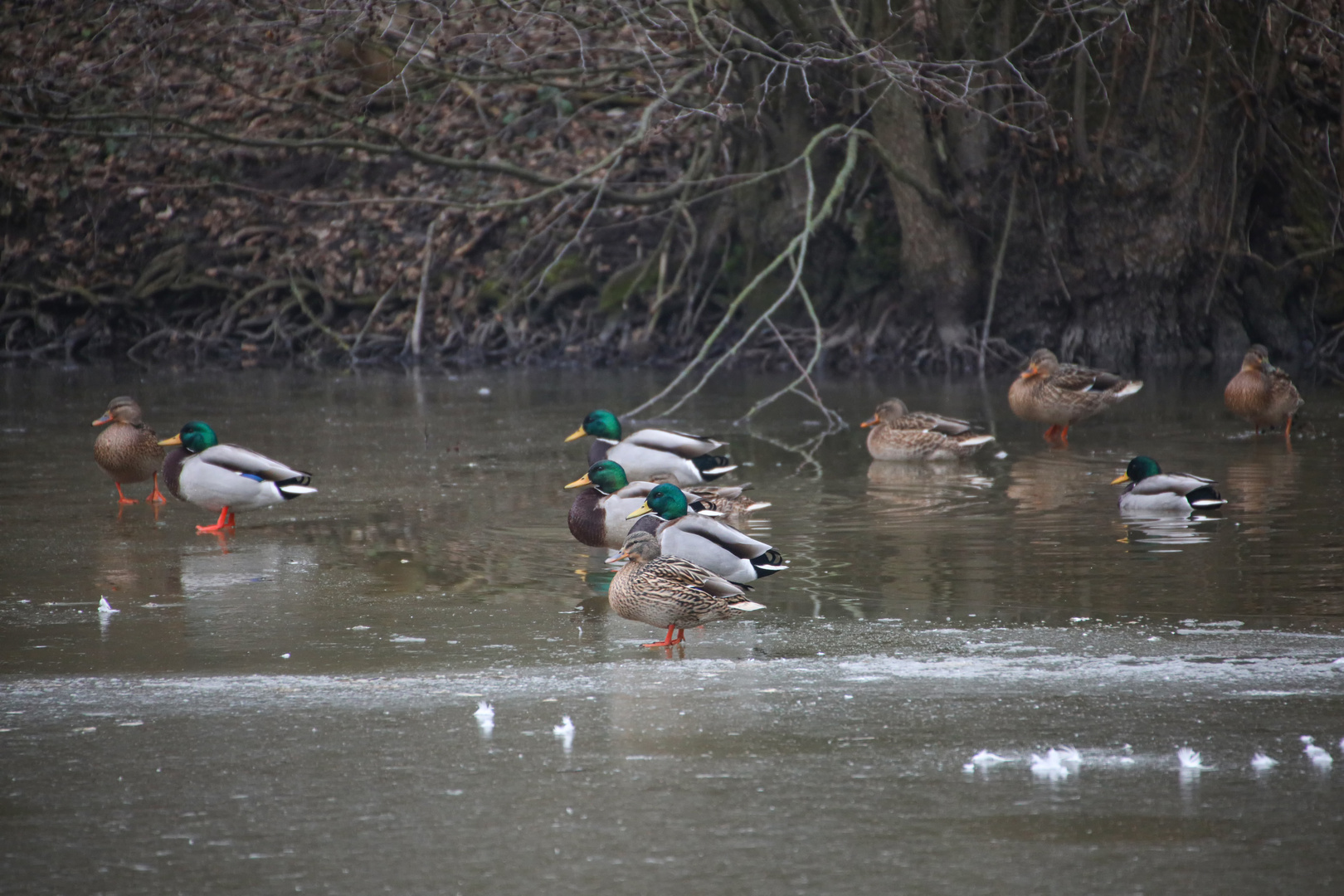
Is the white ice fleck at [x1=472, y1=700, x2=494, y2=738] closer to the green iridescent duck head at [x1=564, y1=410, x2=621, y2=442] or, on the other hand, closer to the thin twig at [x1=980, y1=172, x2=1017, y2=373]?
the green iridescent duck head at [x1=564, y1=410, x2=621, y2=442]

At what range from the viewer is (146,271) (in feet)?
66.2

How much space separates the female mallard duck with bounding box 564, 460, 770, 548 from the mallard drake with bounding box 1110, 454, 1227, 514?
6.98 ft

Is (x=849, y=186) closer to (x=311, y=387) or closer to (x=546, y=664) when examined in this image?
→ (x=311, y=387)

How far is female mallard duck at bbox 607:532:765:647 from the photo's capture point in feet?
17.9

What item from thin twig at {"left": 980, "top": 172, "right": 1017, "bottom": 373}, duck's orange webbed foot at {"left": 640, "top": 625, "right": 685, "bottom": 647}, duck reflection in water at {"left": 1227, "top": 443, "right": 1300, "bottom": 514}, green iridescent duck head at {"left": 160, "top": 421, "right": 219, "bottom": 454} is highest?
thin twig at {"left": 980, "top": 172, "right": 1017, "bottom": 373}

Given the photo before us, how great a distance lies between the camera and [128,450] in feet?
29.4

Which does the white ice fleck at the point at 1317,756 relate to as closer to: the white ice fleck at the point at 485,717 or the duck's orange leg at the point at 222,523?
the white ice fleck at the point at 485,717

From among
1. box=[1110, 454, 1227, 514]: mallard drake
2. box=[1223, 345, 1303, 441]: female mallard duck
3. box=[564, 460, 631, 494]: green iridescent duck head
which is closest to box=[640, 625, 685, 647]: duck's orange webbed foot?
box=[564, 460, 631, 494]: green iridescent duck head

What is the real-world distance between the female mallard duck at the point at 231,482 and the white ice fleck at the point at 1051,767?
5.21m

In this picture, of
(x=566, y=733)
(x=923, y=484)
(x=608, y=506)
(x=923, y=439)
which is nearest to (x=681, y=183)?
(x=923, y=439)

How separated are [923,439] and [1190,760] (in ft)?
21.3

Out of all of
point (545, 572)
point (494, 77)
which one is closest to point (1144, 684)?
point (545, 572)

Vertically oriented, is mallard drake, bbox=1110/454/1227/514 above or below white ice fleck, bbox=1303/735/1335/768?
above

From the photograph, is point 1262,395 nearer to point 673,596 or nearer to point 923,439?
point 923,439
